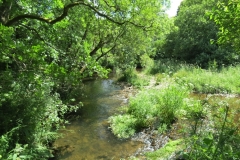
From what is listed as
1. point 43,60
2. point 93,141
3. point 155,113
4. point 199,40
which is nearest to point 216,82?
point 155,113

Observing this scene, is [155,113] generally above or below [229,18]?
below

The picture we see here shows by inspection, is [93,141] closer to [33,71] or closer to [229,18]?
[33,71]

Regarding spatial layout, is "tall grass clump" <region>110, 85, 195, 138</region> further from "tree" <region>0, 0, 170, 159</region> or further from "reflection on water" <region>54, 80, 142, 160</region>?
"tree" <region>0, 0, 170, 159</region>

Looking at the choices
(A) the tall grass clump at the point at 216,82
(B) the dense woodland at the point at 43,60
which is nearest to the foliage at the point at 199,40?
(A) the tall grass clump at the point at 216,82

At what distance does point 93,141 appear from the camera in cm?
724

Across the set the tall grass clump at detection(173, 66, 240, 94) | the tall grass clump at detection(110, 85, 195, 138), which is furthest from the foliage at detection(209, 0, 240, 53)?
the tall grass clump at detection(173, 66, 240, 94)

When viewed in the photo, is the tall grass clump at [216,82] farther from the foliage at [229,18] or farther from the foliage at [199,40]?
the foliage at [229,18]

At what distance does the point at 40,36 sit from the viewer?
5727 millimetres

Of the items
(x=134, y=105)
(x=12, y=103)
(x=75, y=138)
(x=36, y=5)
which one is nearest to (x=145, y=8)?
(x=134, y=105)

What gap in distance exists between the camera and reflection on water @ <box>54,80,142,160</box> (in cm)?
632

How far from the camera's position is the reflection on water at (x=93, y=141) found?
20.7ft

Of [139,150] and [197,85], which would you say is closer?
[139,150]

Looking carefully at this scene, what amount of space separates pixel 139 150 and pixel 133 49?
37.9 feet

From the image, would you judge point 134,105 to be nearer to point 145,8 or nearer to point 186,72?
point 145,8
